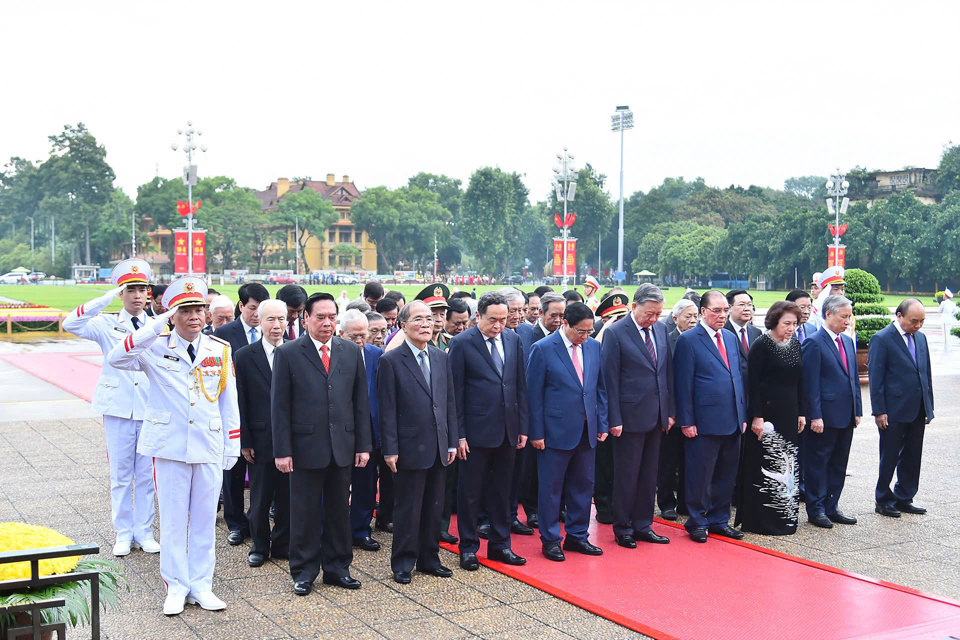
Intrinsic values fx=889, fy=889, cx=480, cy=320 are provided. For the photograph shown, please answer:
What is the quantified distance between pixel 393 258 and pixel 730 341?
9585 centimetres

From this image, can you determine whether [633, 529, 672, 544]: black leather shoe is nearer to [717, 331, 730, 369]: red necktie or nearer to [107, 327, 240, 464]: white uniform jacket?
[717, 331, 730, 369]: red necktie

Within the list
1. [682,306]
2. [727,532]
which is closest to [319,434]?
[727,532]

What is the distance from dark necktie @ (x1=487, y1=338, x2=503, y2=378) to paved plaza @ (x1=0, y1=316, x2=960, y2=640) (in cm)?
132

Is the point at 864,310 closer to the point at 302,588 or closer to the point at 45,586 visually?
the point at 302,588

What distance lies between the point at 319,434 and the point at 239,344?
6.14 ft

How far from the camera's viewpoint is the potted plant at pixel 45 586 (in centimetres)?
321

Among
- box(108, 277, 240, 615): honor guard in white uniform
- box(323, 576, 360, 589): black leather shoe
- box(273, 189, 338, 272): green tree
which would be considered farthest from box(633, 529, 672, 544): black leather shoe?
box(273, 189, 338, 272): green tree

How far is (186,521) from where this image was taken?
510cm

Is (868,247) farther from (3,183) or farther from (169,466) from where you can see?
(3,183)

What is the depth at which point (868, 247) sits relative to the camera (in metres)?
63.2

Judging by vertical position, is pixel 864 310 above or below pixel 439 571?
above

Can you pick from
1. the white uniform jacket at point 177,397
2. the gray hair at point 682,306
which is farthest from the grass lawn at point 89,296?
the white uniform jacket at point 177,397

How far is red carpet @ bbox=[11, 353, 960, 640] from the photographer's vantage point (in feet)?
15.6

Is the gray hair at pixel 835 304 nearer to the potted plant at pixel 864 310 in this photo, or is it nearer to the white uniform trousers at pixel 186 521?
the white uniform trousers at pixel 186 521
